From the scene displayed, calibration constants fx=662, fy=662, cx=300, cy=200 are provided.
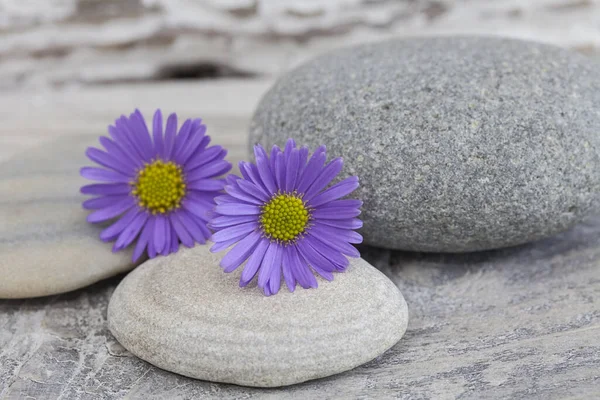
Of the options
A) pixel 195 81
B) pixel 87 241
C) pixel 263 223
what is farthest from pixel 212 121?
pixel 263 223

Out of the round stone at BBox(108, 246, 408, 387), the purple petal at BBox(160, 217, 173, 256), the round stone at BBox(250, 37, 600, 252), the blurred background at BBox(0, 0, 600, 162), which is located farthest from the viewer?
the blurred background at BBox(0, 0, 600, 162)

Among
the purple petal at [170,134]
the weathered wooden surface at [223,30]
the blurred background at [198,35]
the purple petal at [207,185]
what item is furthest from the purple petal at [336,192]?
the weathered wooden surface at [223,30]

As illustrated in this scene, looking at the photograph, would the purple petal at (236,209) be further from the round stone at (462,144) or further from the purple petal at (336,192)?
the round stone at (462,144)

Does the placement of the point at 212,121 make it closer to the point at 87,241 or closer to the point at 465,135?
the point at 87,241

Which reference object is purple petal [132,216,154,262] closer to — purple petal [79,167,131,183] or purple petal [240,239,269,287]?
purple petal [79,167,131,183]

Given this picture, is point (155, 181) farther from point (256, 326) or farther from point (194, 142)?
point (256, 326)

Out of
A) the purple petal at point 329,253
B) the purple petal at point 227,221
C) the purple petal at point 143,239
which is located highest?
the purple petal at point 227,221

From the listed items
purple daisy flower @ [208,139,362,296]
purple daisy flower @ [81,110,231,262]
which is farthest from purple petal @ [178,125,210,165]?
purple daisy flower @ [208,139,362,296]
